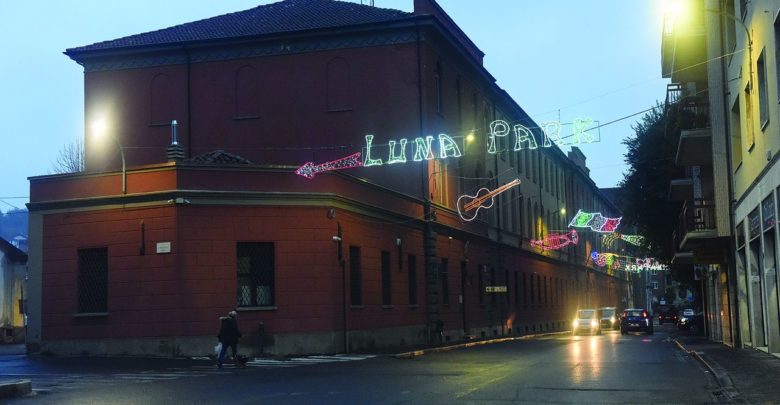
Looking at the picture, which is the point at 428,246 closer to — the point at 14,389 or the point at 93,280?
the point at 93,280

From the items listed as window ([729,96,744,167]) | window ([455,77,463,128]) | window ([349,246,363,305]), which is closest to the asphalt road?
window ([349,246,363,305])

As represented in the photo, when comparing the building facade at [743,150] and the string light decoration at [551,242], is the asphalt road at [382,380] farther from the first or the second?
the string light decoration at [551,242]

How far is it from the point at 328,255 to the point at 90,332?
25.3 ft

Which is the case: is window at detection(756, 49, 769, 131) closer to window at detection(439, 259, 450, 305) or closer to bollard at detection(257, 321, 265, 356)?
bollard at detection(257, 321, 265, 356)

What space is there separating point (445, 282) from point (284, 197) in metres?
14.0

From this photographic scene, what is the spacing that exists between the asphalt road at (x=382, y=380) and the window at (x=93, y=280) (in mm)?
2531

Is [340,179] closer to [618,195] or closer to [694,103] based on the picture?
[694,103]

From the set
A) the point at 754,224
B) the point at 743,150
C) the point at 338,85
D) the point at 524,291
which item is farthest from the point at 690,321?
the point at 754,224

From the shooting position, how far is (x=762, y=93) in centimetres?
2034

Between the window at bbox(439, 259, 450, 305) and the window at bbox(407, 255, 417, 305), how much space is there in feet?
10.4

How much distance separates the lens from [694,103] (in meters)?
32.7

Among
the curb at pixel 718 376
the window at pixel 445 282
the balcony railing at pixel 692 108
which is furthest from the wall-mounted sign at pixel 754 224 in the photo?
the window at pixel 445 282

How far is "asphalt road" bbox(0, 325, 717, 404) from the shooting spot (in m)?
14.5

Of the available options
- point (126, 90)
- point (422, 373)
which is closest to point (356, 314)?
point (422, 373)
